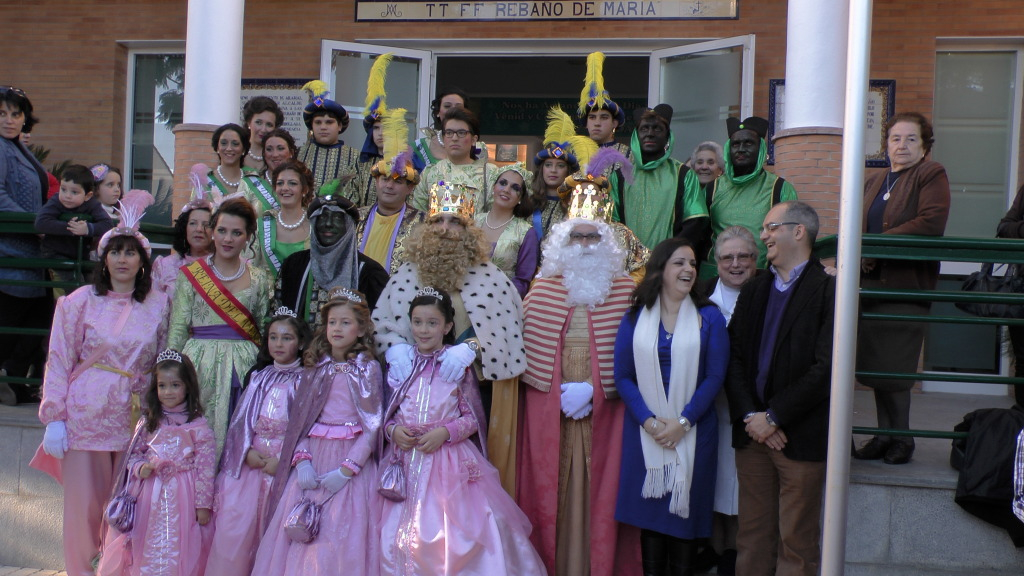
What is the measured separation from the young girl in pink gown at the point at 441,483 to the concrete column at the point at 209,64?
3539 mm

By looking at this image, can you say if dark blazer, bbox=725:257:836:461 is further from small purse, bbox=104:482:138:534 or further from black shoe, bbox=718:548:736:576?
small purse, bbox=104:482:138:534

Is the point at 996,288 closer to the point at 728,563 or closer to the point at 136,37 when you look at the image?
the point at 728,563

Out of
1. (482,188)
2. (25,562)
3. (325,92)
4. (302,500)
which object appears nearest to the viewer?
(302,500)

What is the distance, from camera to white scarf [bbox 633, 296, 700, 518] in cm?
479

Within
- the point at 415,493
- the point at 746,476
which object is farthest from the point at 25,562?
the point at 746,476

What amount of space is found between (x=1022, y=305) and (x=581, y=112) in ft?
10.3

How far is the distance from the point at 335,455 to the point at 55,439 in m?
1.54

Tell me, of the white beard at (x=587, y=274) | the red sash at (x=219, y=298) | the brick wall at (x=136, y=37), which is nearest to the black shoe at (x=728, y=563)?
the white beard at (x=587, y=274)

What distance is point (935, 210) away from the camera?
5.34 metres

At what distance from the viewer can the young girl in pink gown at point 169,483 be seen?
193 inches

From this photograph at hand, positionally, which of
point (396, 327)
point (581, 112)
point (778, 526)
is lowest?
point (778, 526)

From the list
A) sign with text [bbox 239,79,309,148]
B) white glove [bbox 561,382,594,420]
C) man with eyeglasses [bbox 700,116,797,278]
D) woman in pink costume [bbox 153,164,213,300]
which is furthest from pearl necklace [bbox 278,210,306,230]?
sign with text [bbox 239,79,309,148]

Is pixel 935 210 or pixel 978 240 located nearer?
pixel 978 240

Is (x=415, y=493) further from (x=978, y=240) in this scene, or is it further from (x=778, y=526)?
(x=978, y=240)
